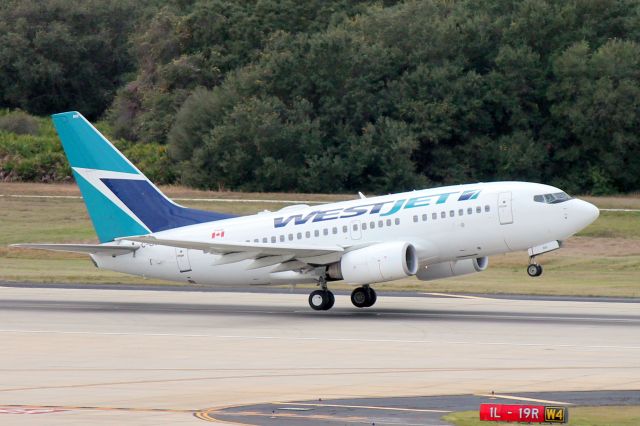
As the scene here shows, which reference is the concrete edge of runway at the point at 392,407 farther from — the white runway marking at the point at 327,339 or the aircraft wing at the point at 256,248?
the aircraft wing at the point at 256,248

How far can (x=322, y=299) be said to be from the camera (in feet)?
137

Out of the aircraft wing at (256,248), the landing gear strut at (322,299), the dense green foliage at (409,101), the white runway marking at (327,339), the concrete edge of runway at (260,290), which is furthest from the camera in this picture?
the dense green foliage at (409,101)

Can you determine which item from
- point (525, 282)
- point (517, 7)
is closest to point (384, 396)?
point (525, 282)

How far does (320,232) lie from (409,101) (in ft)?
178

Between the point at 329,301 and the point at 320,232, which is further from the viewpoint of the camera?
the point at 329,301

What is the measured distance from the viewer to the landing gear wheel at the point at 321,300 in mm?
41719

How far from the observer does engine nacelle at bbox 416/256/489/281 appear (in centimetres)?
4156

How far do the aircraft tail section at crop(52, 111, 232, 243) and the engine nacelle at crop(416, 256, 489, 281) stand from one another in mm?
9181

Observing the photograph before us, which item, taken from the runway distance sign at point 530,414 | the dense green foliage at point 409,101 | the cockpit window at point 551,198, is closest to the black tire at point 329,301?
the cockpit window at point 551,198

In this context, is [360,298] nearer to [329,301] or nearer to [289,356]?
[329,301]

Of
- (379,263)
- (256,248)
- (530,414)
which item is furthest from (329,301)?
(530,414)

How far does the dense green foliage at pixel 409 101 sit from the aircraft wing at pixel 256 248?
50.4 m

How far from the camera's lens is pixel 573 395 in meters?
23.6

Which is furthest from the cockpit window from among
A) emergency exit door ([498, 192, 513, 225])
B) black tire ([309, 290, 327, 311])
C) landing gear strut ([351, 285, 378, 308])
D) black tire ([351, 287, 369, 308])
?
black tire ([309, 290, 327, 311])
